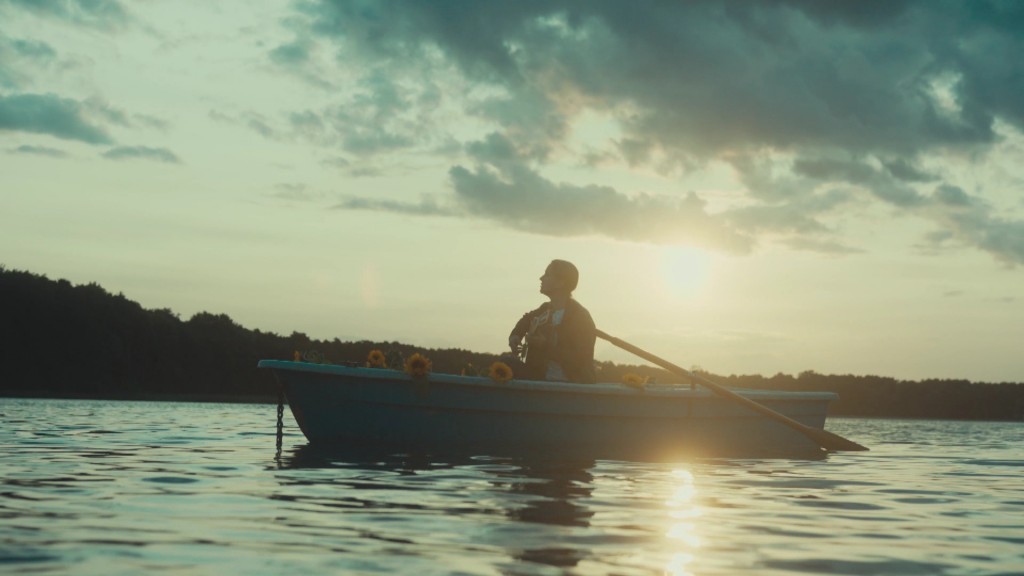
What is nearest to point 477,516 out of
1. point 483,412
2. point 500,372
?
point 500,372

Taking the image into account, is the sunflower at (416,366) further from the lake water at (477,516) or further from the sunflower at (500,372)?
the lake water at (477,516)

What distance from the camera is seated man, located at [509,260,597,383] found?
14.2m

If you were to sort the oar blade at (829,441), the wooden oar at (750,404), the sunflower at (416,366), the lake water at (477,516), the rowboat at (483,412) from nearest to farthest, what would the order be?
the lake water at (477,516) < the sunflower at (416,366) < the rowboat at (483,412) < the wooden oar at (750,404) < the oar blade at (829,441)

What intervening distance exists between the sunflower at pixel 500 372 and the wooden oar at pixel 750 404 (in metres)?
2.62

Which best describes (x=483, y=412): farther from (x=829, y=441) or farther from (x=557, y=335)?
(x=829, y=441)

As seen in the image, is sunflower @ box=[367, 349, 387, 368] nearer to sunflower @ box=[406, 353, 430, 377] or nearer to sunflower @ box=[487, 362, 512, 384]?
sunflower @ box=[406, 353, 430, 377]

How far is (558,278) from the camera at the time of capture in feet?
46.4

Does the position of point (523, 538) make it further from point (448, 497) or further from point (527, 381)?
point (527, 381)

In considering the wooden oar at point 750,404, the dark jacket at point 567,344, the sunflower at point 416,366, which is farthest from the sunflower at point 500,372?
the wooden oar at point 750,404

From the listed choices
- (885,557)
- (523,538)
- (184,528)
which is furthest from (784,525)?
(184,528)

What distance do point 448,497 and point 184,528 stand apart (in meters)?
2.34

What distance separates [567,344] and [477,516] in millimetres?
7799

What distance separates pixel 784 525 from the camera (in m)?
6.66

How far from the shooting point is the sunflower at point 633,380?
47.4 ft
